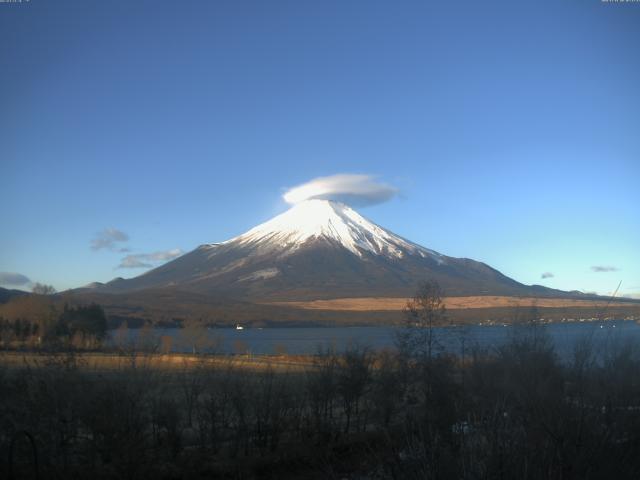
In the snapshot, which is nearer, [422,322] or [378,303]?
[422,322]

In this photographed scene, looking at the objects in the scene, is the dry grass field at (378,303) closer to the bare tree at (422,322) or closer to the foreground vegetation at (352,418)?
the bare tree at (422,322)

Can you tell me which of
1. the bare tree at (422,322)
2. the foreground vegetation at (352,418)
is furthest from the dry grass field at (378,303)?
the foreground vegetation at (352,418)

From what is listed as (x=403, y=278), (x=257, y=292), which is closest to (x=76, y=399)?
(x=257, y=292)

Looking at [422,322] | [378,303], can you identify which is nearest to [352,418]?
[422,322]

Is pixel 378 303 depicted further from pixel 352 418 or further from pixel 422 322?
pixel 422 322

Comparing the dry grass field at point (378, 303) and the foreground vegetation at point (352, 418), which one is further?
the dry grass field at point (378, 303)

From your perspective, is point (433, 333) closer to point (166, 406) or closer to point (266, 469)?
point (266, 469)

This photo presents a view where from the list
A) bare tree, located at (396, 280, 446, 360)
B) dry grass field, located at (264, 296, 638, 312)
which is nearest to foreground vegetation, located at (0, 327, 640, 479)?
bare tree, located at (396, 280, 446, 360)

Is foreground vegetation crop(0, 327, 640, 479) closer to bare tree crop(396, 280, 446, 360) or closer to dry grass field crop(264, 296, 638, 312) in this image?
bare tree crop(396, 280, 446, 360)
